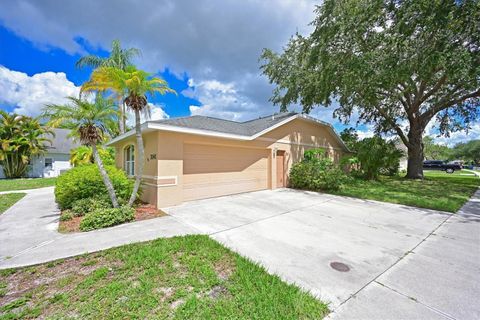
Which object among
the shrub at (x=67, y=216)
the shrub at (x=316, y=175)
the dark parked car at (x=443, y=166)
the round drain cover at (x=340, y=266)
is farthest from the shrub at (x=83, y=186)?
the dark parked car at (x=443, y=166)

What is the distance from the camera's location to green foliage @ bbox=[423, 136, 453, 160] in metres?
51.1

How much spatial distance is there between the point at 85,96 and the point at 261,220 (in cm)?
608

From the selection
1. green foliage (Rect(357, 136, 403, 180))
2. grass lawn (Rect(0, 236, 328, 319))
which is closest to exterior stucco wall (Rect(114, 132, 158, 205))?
grass lawn (Rect(0, 236, 328, 319))

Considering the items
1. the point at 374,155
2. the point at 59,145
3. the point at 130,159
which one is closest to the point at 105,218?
the point at 130,159

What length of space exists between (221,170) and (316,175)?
5.40m

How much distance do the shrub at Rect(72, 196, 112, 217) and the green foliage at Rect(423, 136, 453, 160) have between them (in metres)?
67.9

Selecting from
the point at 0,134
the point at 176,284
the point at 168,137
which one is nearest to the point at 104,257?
the point at 176,284

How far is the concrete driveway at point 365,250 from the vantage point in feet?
8.55

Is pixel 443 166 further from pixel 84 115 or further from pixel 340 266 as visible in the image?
pixel 84 115

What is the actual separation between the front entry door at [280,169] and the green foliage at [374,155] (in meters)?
6.91

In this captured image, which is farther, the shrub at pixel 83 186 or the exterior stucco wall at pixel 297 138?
the exterior stucco wall at pixel 297 138

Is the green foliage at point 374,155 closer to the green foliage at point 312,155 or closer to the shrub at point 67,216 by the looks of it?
the green foliage at point 312,155

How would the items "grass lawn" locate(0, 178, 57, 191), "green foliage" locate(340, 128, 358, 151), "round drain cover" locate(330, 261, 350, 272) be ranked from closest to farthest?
"round drain cover" locate(330, 261, 350, 272)
"grass lawn" locate(0, 178, 57, 191)
"green foliage" locate(340, 128, 358, 151)

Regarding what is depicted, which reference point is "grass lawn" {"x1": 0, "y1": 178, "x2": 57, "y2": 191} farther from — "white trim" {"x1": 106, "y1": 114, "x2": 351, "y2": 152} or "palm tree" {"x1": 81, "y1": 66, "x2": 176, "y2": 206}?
"palm tree" {"x1": 81, "y1": 66, "x2": 176, "y2": 206}
